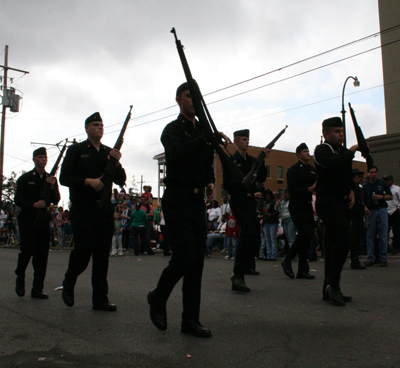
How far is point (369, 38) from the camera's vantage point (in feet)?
49.9

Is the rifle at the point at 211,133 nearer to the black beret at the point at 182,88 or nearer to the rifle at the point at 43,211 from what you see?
the black beret at the point at 182,88

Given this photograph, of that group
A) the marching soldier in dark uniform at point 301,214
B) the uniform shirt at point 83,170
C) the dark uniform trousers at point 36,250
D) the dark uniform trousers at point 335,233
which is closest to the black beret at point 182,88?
the uniform shirt at point 83,170

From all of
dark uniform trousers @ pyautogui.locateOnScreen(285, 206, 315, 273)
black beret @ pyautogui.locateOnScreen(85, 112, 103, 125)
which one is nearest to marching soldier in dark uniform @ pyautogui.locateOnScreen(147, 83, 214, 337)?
black beret @ pyautogui.locateOnScreen(85, 112, 103, 125)

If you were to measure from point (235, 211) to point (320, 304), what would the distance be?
1745 millimetres

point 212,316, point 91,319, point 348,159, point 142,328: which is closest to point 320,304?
point 212,316

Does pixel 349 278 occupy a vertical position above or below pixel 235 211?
below

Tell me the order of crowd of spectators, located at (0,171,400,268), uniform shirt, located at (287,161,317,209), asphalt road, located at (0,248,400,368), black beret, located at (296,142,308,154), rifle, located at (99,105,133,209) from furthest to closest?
crowd of spectators, located at (0,171,400,268) → black beret, located at (296,142,308,154) → uniform shirt, located at (287,161,317,209) → rifle, located at (99,105,133,209) → asphalt road, located at (0,248,400,368)

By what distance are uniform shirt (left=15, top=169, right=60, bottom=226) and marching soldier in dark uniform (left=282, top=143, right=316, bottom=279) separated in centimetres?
363

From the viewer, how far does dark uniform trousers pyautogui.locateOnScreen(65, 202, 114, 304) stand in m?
4.76

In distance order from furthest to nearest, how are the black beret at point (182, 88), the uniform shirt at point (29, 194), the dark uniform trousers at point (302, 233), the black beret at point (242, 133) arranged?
the dark uniform trousers at point (302, 233) → the black beret at point (242, 133) → the uniform shirt at point (29, 194) → the black beret at point (182, 88)

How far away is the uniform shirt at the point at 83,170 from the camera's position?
4.85m

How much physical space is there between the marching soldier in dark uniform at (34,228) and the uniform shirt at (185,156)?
2.76 meters

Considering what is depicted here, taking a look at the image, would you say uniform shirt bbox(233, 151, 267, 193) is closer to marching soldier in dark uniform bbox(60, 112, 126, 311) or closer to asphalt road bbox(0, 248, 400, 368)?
asphalt road bbox(0, 248, 400, 368)

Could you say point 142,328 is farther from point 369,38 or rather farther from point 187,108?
point 369,38
